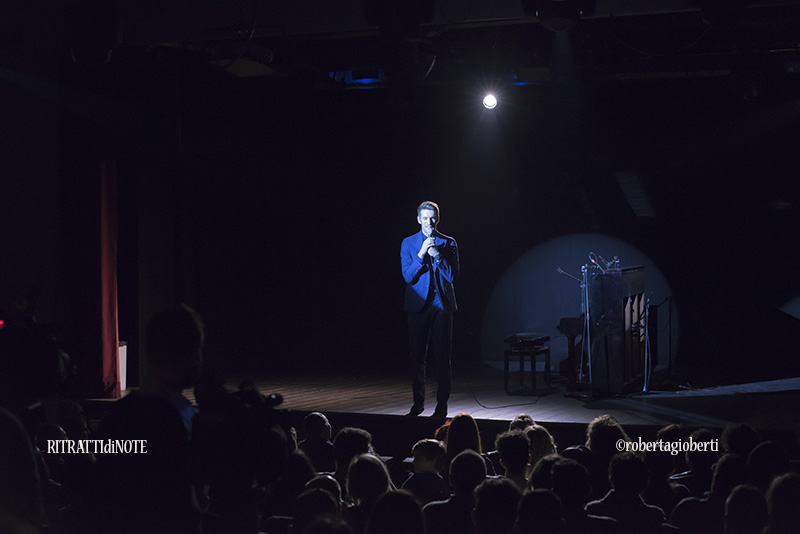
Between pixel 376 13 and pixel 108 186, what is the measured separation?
130 inches

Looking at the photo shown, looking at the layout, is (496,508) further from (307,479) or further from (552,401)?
(552,401)

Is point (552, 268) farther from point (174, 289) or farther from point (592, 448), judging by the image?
point (592, 448)

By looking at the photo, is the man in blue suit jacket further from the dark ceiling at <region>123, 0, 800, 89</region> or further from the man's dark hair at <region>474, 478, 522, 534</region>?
the man's dark hair at <region>474, 478, 522, 534</region>

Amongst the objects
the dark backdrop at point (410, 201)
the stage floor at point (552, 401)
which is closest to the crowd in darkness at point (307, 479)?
the stage floor at point (552, 401)

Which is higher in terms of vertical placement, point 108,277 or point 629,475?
point 108,277

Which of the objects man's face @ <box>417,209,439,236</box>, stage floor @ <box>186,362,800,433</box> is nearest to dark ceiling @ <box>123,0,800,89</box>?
man's face @ <box>417,209,439,236</box>

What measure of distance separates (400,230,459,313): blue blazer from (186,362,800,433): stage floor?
2.87 ft

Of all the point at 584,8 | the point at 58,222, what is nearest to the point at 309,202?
the point at 58,222

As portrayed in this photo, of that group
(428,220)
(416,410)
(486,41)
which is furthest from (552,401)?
(486,41)

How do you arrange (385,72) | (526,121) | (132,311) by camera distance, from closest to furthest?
1. (132,311)
2. (385,72)
3. (526,121)

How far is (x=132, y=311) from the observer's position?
24.3 ft

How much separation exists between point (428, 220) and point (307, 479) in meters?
2.70

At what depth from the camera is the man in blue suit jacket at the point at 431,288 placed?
518 centimetres

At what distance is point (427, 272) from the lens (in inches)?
205
